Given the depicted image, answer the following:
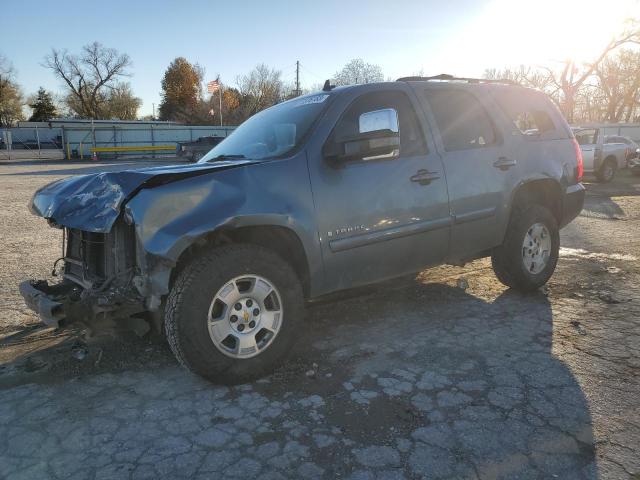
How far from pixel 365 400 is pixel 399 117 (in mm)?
2162

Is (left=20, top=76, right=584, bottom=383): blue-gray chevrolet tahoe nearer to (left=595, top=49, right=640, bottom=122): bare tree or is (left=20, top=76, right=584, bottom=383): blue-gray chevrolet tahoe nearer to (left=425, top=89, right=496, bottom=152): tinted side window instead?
(left=425, top=89, right=496, bottom=152): tinted side window

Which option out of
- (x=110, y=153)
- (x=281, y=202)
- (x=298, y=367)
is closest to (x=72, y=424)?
(x=298, y=367)

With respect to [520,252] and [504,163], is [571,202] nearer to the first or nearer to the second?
[520,252]

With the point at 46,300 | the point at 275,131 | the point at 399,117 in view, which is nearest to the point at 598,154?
the point at 399,117

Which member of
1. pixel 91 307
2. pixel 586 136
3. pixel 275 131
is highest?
pixel 586 136

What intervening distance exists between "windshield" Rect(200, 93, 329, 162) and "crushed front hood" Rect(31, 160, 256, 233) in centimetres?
46

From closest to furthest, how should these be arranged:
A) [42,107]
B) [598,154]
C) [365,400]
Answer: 1. [365,400]
2. [598,154]
3. [42,107]

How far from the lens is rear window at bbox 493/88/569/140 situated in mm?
4574

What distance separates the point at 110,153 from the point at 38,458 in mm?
36281

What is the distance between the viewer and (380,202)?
3.48 m

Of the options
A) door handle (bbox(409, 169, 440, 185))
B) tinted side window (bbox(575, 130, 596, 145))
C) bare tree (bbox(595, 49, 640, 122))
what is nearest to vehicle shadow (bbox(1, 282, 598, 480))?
door handle (bbox(409, 169, 440, 185))

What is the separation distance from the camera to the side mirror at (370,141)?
10.5ft

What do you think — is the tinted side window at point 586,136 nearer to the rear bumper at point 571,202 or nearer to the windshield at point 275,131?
the rear bumper at point 571,202

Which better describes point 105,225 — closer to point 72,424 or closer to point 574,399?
point 72,424
